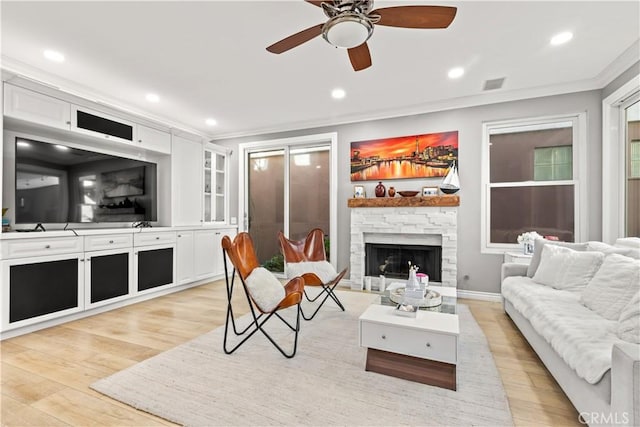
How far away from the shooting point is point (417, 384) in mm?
1887

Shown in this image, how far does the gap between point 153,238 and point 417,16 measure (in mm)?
3841

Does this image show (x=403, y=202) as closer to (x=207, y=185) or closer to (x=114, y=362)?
(x=207, y=185)

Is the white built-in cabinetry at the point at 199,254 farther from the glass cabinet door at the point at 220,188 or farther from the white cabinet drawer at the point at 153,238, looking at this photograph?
the glass cabinet door at the point at 220,188

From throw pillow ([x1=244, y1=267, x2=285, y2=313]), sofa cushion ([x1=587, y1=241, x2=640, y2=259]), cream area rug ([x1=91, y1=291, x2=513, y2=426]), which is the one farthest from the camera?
throw pillow ([x1=244, y1=267, x2=285, y2=313])

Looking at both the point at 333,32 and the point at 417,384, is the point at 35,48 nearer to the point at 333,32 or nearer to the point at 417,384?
the point at 333,32

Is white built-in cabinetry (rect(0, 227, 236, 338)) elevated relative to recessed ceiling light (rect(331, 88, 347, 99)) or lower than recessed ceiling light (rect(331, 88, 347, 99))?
lower

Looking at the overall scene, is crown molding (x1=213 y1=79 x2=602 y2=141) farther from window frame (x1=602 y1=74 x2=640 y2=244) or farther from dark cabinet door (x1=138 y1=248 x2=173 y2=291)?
dark cabinet door (x1=138 y1=248 x2=173 y2=291)

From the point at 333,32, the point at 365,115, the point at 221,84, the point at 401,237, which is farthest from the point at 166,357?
the point at 365,115

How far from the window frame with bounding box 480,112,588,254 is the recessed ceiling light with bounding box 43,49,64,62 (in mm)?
4765

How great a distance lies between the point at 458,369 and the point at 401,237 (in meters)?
2.32

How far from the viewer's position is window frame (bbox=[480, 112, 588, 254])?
11.4 feet

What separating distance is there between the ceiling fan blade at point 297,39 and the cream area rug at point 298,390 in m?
2.20

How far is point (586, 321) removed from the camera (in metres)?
1.79

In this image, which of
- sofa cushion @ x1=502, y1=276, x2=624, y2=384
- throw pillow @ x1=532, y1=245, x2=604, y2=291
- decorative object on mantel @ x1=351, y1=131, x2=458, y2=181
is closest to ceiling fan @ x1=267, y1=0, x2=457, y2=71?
sofa cushion @ x1=502, y1=276, x2=624, y2=384
